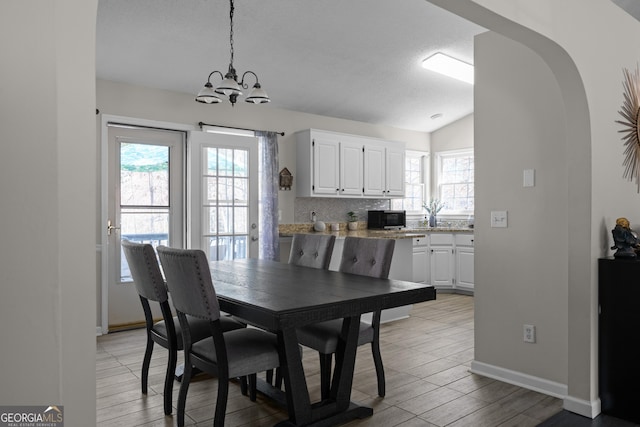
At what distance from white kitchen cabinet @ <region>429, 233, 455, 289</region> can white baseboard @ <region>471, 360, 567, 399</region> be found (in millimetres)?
3254

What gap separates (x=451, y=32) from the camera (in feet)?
15.0

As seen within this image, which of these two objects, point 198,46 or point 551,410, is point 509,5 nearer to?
point 551,410

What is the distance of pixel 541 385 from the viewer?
9.96 ft

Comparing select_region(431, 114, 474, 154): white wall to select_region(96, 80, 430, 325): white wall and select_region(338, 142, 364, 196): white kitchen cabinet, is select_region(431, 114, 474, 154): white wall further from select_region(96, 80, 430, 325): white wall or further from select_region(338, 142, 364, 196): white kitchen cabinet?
select_region(338, 142, 364, 196): white kitchen cabinet

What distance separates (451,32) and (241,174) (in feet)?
8.59

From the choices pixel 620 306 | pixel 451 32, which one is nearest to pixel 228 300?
pixel 620 306

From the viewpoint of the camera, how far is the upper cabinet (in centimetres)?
577

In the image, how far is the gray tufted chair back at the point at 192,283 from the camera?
221 cm

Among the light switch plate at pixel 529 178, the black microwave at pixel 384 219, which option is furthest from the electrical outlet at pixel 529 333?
the black microwave at pixel 384 219

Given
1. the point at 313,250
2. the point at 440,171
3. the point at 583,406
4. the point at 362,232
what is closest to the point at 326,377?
the point at 313,250

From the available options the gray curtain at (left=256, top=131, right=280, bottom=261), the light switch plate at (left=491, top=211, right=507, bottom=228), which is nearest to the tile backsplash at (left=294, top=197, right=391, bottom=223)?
the gray curtain at (left=256, top=131, right=280, bottom=261)

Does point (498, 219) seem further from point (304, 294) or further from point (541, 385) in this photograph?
point (304, 294)

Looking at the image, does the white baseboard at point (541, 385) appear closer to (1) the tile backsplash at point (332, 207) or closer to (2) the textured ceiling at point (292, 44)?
(2) the textured ceiling at point (292, 44)

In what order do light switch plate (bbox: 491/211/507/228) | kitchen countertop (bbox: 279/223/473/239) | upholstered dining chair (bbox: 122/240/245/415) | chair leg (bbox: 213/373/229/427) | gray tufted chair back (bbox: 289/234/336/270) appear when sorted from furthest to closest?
kitchen countertop (bbox: 279/223/473/239), gray tufted chair back (bbox: 289/234/336/270), light switch plate (bbox: 491/211/507/228), upholstered dining chair (bbox: 122/240/245/415), chair leg (bbox: 213/373/229/427)
